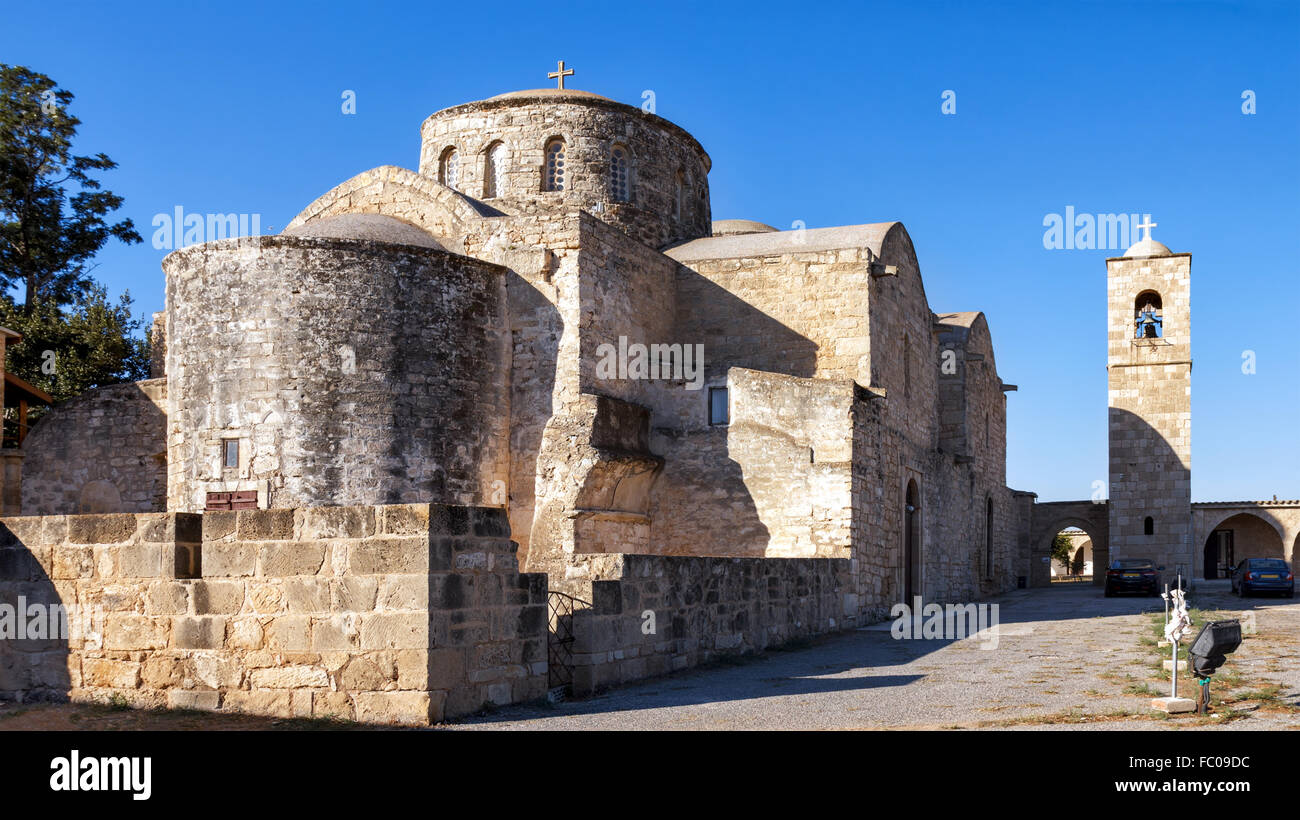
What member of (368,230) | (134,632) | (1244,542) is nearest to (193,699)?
(134,632)

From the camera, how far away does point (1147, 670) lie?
10.1 metres

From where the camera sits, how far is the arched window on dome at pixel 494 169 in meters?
21.3

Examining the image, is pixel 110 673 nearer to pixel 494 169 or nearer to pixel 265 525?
pixel 265 525

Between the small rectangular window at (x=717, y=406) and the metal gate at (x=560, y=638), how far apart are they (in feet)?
27.8

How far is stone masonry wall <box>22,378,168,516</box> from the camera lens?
20.6 metres

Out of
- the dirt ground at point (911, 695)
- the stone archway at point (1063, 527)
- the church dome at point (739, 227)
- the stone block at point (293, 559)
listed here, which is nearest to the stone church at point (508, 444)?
the stone block at point (293, 559)

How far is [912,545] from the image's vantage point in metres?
20.5

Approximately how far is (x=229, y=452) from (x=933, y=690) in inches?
382

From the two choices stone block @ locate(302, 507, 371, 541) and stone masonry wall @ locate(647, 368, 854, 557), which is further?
stone masonry wall @ locate(647, 368, 854, 557)

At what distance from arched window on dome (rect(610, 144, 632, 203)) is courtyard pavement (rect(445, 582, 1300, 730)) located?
10089mm

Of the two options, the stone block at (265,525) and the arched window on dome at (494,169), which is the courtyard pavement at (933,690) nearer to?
the stone block at (265,525)

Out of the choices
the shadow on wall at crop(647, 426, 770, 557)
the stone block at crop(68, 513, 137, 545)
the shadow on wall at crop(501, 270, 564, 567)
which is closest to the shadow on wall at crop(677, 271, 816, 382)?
the shadow on wall at crop(647, 426, 770, 557)

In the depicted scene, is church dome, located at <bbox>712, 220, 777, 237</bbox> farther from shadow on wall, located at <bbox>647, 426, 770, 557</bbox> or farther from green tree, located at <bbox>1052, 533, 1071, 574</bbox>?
green tree, located at <bbox>1052, 533, 1071, 574</bbox>
